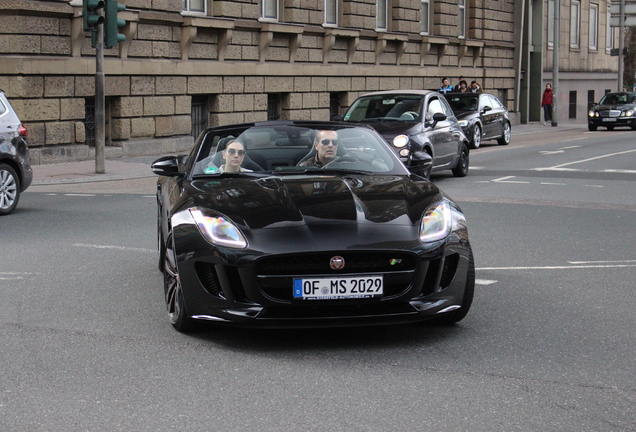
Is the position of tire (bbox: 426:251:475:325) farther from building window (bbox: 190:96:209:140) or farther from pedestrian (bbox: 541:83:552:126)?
pedestrian (bbox: 541:83:552:126)

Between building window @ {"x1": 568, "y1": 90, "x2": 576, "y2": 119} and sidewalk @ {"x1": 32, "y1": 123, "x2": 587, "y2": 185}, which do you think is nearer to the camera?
sidewalk @ {"x1": 32, "y1": 123, "x2": 587, "y2": 185}

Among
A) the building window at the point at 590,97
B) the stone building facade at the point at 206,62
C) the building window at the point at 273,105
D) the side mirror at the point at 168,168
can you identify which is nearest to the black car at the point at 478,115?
the stone building facade at the point at 206,62

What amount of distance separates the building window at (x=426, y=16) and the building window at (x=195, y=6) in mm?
13345

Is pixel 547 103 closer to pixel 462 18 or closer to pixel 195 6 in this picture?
pixel 462 18

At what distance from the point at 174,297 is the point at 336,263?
1140mm

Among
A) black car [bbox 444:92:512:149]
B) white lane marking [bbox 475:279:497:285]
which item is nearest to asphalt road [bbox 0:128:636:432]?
white lane marking [bbox 475:279:497:285]

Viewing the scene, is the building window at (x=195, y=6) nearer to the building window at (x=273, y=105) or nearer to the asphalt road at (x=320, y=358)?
the building window at (x=273, y=105)

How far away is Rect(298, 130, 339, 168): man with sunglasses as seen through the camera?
723 cm

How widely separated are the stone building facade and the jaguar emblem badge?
54.3 feet

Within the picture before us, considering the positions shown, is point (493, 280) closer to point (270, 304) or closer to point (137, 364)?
point (270, 304)

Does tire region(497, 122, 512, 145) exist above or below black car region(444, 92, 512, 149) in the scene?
below

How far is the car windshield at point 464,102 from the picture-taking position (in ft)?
94.2

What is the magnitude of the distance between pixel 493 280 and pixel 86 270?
125 inches

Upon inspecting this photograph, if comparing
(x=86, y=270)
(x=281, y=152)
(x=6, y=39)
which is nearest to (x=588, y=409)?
(x=281, y=152)
